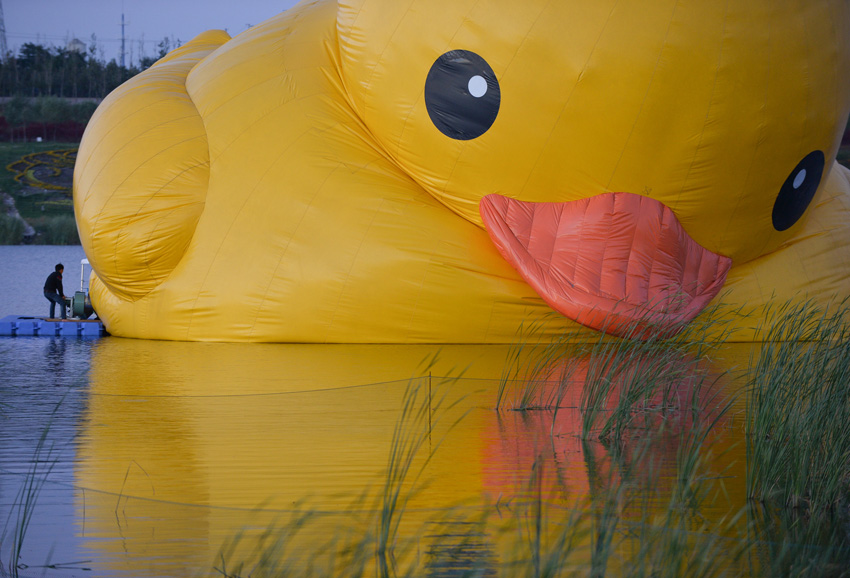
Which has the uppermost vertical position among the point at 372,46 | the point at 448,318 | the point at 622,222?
the point at 372,46

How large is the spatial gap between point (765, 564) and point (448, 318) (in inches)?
193

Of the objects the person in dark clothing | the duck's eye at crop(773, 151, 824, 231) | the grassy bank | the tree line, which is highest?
the tree line

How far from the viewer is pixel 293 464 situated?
4.01 metres

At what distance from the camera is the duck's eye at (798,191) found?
7777 mm

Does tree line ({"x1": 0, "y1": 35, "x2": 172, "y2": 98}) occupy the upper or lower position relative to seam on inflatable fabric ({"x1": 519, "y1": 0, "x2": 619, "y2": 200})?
upper

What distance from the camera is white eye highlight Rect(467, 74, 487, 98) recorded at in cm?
735

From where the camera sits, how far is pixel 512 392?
5488mm

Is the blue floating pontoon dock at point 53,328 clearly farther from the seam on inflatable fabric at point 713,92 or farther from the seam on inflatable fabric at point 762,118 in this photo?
the seam on inflatable fabric at point 762,118

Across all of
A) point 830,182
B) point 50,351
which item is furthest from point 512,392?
point 830,182

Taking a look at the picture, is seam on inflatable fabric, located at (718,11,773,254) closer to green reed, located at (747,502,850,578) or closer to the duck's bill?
the duck's bill

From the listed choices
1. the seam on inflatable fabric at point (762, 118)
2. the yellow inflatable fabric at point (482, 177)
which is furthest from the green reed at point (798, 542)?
the seam on inflatable fabric at point (762, 118)

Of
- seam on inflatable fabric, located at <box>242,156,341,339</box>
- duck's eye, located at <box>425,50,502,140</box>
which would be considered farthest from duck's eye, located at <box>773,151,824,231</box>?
seam on inflatable fabric, located at <box>242,156,341,339</box>

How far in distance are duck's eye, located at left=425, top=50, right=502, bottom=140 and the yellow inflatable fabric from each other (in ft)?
0.06

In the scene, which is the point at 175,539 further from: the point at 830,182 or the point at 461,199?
the point at 830,182
